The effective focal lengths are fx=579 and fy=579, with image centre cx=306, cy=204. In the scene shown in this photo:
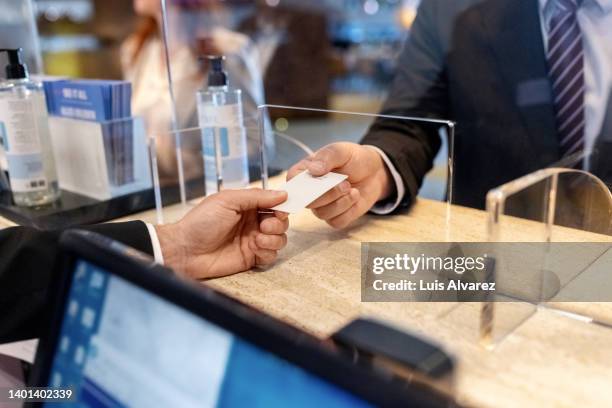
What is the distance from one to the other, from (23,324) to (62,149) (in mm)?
548

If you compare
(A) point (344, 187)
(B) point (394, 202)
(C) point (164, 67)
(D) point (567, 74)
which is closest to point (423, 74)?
(D) point (567, 74)

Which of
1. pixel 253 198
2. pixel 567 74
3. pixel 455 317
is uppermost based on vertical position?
pixel 567 74

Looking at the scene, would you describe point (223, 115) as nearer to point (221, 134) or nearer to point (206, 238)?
point (221, 134)

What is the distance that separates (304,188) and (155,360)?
0.42m

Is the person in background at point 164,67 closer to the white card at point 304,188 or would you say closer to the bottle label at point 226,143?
the bottle label at point 226,143

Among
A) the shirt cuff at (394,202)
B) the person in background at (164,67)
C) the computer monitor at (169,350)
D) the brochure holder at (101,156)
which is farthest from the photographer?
the person in background at (164,67)

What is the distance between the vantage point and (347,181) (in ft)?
2.97

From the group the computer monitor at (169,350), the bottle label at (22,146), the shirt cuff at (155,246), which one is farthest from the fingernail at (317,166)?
the bottle label at (22,146)

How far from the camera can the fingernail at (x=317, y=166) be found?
836 mm

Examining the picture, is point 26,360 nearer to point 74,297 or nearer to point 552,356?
point 74,297

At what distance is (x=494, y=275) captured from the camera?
0.62m

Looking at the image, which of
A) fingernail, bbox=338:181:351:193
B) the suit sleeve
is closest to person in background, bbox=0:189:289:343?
fingernail, bbox=338:181:351:193

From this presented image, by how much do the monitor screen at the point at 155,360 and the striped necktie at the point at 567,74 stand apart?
1.03 meters

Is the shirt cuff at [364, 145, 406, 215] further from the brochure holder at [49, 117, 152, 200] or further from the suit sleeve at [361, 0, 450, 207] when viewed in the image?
the brochure holder at [49, 117, 152, 200]
